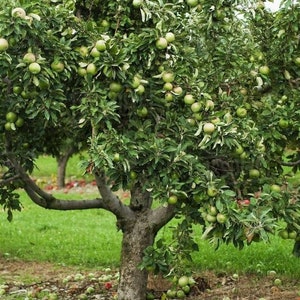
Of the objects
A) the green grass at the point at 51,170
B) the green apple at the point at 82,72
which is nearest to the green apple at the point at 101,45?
the green apple at the point at 82,72

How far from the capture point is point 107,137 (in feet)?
17.0

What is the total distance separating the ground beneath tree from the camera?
7.97 m

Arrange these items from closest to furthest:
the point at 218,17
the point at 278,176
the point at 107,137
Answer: the point at 107,137, the point at 218,17, the point at 278,176

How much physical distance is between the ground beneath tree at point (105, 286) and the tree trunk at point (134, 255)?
36 centimetres

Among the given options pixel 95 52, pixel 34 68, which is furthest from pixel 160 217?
pixel 34 68

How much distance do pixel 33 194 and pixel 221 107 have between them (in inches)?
98.4

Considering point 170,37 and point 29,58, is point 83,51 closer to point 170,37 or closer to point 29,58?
point 29,58

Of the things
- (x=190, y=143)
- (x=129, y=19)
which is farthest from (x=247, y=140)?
(x=129, y=19)

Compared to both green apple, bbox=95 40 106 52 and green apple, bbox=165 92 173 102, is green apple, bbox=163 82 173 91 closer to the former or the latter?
green apple, bbox=165 92 173 102

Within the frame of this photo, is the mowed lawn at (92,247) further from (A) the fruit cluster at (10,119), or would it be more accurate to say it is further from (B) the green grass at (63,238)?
(A) the fruit cluster at (10,119)

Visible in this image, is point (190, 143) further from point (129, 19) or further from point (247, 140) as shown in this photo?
point (129, 19)

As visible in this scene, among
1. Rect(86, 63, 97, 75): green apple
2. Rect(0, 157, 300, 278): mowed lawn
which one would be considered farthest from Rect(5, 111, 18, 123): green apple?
Rect(0, 157, 300, 278): mowed lawn

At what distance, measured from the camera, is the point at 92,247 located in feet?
39.2

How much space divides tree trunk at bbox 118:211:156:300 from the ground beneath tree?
0.36 m
